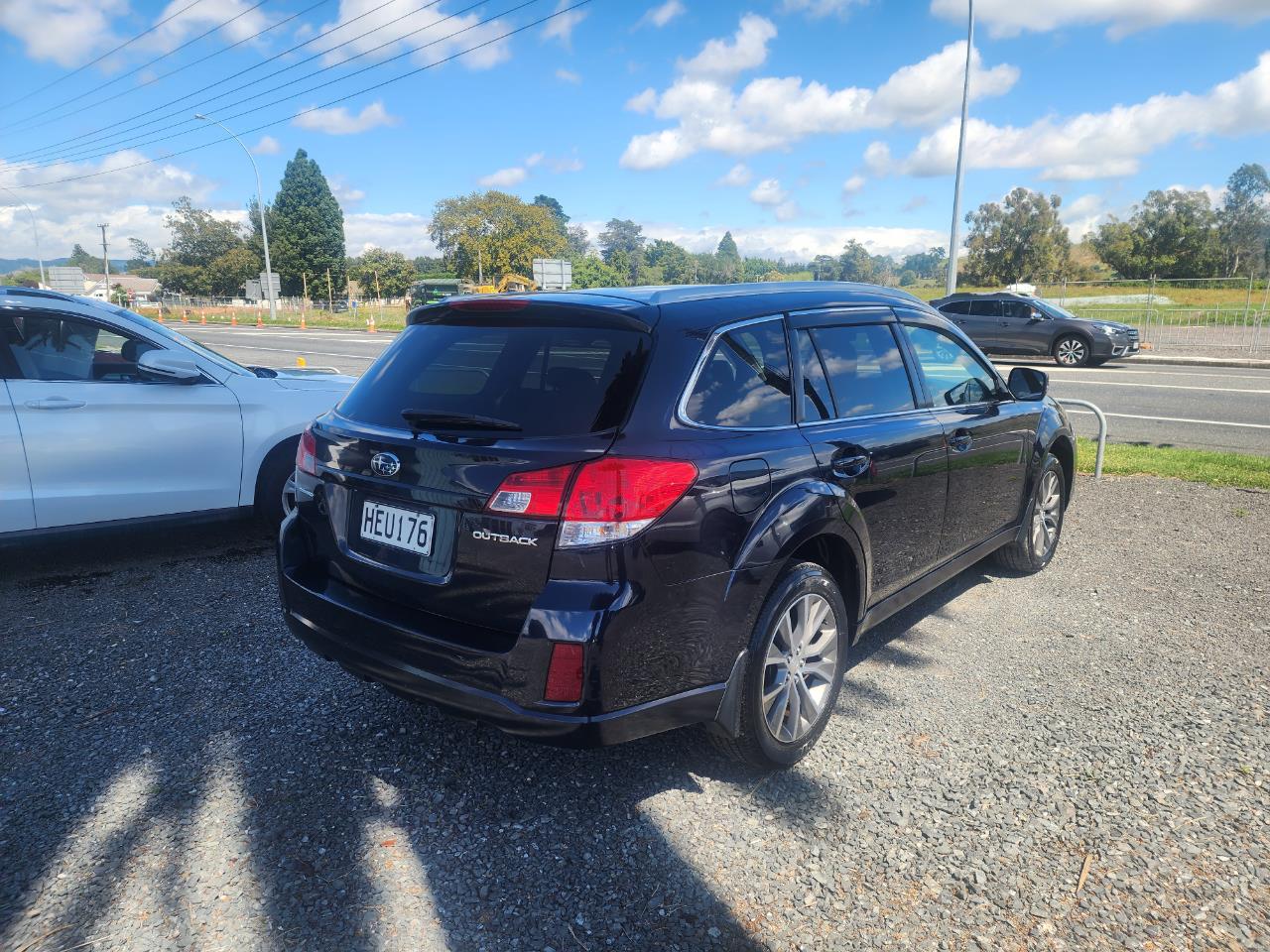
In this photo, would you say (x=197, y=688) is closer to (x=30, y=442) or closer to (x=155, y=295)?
(x=30, y=442)

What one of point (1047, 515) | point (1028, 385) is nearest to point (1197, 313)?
point (1047, 515)

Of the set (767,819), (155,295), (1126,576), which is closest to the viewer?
(767,819)

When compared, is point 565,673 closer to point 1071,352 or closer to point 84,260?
point 1071,352

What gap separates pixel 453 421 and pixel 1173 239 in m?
80.0

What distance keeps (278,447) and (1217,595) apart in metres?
5.66

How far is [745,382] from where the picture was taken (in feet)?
9.30

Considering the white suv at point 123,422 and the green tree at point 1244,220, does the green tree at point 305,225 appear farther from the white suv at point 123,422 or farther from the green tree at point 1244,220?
the white suv at point 123,422

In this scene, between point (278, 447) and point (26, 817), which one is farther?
point (278, 447)

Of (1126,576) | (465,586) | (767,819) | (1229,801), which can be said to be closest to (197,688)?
(465,586)

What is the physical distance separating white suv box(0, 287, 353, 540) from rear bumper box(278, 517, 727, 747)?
192cm

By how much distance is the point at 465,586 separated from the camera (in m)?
2.50

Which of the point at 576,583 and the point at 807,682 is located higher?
the point at 576,583

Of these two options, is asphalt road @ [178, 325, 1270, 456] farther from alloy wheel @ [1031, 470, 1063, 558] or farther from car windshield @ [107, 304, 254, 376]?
car windshield @ [107, 304, 254, 376]

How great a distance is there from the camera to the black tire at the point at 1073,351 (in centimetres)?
1978
